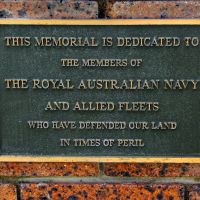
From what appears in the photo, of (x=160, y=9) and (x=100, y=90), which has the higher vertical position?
(x=160, y=9)

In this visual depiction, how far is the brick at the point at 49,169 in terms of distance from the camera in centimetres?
220

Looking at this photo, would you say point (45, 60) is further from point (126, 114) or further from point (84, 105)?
point (126, 114)

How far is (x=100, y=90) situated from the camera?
6.84ft

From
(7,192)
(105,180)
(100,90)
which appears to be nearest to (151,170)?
(105,180)

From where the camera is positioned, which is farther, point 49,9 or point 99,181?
point 99,181

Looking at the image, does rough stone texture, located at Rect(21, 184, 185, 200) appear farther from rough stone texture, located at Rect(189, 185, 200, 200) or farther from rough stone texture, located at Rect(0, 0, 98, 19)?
rough stone texture, located at Rect(0, 0, 98, 19)

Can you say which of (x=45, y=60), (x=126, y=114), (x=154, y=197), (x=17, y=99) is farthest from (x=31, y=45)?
(x=154, y=197)

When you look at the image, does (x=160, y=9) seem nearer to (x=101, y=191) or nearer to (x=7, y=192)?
(x=101, y=191)

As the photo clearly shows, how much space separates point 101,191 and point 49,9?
0.94m

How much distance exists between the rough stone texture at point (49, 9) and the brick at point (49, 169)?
732 millimetres

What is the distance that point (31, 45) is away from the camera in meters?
2.05

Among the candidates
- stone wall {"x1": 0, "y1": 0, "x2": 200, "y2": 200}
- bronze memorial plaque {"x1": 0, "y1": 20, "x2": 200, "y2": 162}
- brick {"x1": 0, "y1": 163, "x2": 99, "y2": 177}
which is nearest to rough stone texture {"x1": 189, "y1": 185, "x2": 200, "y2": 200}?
stone wall {"x1": 0, "y1": 0, "x2": 200, "y2": 200}

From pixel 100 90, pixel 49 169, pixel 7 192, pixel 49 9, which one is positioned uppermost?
pixel 49 9

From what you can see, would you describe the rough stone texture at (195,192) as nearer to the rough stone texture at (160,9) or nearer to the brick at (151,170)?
the brick at (151,170)
